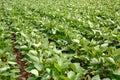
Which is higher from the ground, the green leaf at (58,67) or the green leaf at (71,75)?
the green leaf at (58,67)

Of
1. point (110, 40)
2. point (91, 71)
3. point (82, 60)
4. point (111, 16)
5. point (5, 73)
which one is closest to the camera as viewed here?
point (5, 73)

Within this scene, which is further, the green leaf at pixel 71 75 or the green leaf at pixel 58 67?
the green leaf at pixel 58 67

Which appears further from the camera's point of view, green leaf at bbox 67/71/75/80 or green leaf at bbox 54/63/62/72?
green leaf at bbox 54/63/62/72

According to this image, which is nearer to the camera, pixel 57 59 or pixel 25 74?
pixel 57 59

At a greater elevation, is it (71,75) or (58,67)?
(58,67)

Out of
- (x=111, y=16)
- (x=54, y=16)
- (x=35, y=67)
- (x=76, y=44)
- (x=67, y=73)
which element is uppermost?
(x=54, y=16)

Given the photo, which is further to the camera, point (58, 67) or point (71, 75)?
point (58, 67)

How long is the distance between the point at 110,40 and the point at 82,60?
1243 mm

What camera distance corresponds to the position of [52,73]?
2.84 m

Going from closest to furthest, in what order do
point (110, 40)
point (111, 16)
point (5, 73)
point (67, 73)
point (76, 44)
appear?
point (67, 73) → point (5, 73) → point (76, 44) → point (110, 40) → point (111, 16)

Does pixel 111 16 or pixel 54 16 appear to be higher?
pixel 54 16

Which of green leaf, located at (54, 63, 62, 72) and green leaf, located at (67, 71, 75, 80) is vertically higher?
green leaf, located at (54, 63, 62, 72)

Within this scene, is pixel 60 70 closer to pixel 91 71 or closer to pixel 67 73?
pixel 67 73

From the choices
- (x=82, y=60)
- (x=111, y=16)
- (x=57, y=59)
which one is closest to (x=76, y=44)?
(x=82, y=60)
